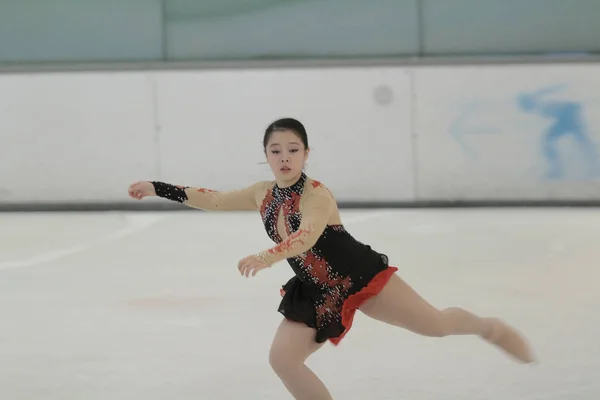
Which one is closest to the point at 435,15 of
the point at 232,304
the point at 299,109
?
the point at 299,109

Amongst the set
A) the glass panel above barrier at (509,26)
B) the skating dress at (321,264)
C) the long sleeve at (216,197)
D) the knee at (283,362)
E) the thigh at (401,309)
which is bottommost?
the knee at (283,362)

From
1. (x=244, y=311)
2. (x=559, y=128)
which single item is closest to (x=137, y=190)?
(x=244, y=311)

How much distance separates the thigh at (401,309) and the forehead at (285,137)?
0.47 m

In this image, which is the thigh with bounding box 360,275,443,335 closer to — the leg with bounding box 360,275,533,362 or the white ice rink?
the leg with bounding box 360,275,533,362

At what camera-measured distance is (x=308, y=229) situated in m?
2.27

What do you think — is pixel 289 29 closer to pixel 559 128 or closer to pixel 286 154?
pixel 559 128

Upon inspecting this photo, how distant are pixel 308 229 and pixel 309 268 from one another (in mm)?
182

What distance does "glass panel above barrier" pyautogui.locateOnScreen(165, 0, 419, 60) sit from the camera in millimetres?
7715

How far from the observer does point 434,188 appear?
7559 millimetres

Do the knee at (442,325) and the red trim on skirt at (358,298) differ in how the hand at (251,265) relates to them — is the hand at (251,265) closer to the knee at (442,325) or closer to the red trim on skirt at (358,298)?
the red trim on skirt at (358,298)

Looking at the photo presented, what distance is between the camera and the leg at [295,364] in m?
2.33

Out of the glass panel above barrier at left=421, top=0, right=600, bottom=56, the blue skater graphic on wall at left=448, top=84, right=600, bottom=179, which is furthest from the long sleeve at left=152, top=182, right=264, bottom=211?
the glass panel above barrier at left=421, top=0, right=600, bottom=56

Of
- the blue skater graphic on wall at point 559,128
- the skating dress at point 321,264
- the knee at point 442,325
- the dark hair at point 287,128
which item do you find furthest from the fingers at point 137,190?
the blue skater graphic on wall at point 559,128

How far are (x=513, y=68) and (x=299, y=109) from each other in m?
1.73
